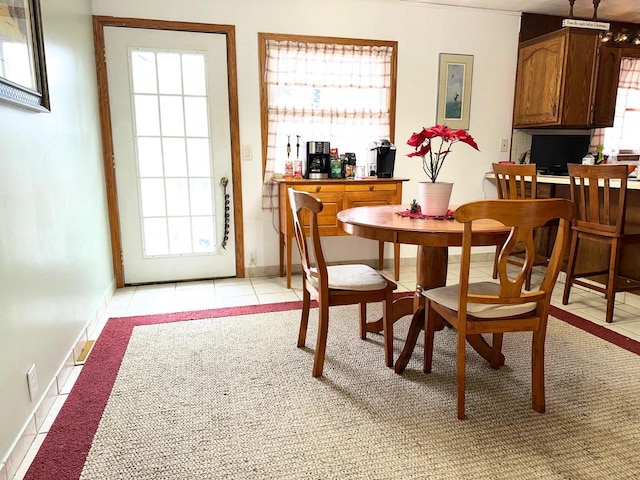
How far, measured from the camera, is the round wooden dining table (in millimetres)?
1855

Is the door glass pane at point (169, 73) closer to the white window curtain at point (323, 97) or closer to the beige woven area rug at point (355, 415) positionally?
the white window curtain at point (323, 97)

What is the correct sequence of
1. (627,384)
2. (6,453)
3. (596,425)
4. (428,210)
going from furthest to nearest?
(428,210), (627,384), (596,425), (6,453)

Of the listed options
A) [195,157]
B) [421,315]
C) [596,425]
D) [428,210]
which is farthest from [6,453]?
[195,157]

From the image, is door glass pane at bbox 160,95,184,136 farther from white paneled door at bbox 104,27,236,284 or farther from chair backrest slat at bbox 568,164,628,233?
chair backrest slat at bbox 568,164,628,233

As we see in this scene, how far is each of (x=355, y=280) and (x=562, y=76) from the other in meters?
3.14

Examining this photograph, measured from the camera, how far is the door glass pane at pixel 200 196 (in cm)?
368

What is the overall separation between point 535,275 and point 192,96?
3.45 metres

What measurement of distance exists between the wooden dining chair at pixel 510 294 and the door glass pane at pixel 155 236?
8.37ft

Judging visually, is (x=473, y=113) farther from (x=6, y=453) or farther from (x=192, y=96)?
(x=6, y=453)

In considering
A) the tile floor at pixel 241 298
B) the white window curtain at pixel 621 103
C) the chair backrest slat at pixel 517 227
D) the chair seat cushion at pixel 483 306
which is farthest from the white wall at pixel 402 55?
the chair backrest slat at pixel 517 227

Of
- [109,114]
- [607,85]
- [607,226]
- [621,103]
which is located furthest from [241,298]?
[621,103]

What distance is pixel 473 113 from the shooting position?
4.29m

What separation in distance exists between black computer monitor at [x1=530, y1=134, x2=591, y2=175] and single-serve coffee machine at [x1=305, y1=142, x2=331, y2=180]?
225 centimetres

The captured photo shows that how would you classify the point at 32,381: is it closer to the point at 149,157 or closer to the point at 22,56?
the point at 22,56
